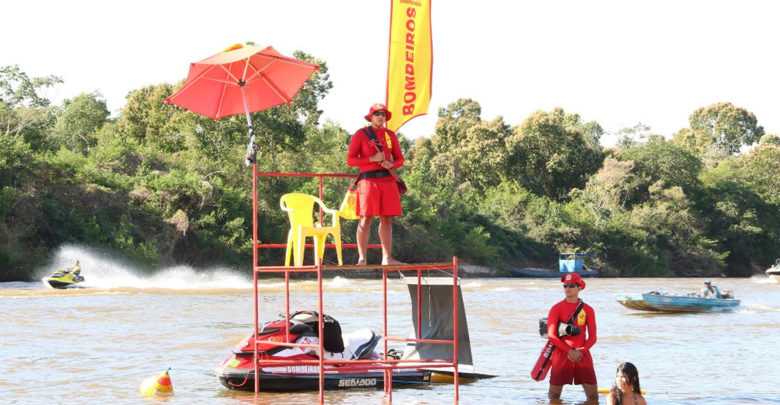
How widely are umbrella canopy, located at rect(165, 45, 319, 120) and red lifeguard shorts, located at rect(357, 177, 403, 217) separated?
155 cm

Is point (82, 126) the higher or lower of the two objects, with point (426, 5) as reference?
higher

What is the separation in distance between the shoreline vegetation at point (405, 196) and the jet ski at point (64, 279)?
595cm

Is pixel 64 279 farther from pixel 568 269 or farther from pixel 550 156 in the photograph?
pixel 550 156

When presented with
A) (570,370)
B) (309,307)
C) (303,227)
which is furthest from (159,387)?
(309,307)

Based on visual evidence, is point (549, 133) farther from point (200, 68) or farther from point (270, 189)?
point (200, 68)

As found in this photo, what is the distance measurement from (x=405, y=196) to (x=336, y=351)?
158 ft

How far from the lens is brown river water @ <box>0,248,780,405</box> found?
13375 mm

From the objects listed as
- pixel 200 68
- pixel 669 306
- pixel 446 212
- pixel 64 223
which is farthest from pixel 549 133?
pixel 200 68

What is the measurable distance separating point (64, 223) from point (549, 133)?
41204mm

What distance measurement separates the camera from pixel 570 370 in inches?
391

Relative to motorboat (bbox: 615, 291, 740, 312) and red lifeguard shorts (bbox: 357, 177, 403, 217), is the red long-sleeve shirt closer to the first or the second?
red lifeguard shorts (bbox: 357, 177, 403, 217)

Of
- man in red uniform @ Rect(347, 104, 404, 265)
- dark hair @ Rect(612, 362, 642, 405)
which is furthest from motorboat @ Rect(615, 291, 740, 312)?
dark hair @ Rect(612, 362, 642, 405)

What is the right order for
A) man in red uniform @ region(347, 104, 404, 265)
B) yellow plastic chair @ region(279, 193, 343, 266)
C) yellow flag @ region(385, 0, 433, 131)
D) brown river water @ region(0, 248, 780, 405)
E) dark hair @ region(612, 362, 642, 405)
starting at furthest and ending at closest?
brown river water @ region(0, 248, 780, 405) < yellow flag @ region(385, 0, 433, 131) < man in red uniform @ region(347, 104, 404, 265) < yellow plastic chair @ region(279, 193, 343, 266) < dark hair @ region(612, 362, 642, 405)

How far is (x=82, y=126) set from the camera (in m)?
65.0
